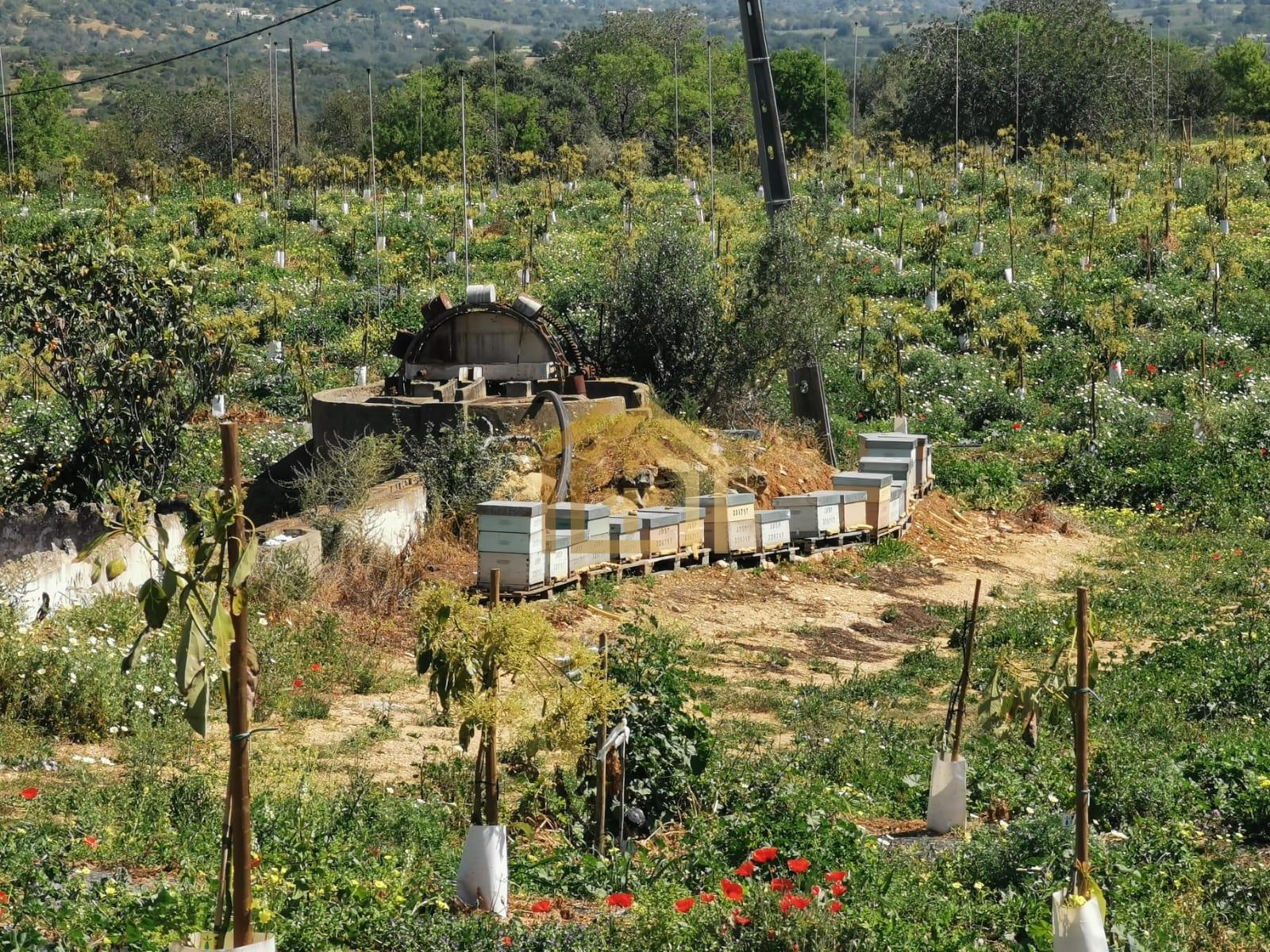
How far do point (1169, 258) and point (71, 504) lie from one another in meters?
25.4

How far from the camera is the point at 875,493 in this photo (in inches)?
812

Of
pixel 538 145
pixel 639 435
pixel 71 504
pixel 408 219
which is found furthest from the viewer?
pixel 538 145

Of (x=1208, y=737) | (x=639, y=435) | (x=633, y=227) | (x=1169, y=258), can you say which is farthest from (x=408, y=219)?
(x=1208, y=737)

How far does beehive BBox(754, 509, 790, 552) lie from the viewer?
19.2 meters

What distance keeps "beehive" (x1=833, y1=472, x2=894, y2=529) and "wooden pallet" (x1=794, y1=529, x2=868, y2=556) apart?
209 mm

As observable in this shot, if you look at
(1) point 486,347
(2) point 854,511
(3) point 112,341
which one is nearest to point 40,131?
(1) point 486,347

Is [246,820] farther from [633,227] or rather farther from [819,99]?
[819,99]

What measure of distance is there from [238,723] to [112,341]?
13.7 meters

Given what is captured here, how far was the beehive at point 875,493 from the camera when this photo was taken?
20.6 metres

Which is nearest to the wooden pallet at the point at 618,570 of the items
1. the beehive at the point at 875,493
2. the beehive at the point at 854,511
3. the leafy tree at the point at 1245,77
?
the beehive at the point at 854,511

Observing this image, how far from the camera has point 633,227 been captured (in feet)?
124

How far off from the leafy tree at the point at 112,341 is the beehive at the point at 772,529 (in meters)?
6.85

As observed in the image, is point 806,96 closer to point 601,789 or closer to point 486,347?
point 486,347

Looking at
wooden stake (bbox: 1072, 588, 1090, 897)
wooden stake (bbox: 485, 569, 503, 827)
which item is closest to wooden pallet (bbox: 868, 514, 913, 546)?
wooden stake (bbox: 485, 569, 503, 827)
